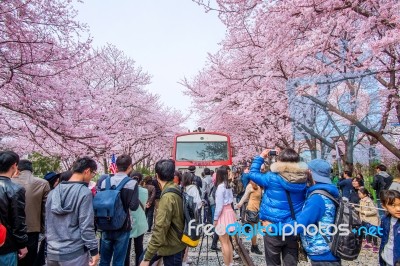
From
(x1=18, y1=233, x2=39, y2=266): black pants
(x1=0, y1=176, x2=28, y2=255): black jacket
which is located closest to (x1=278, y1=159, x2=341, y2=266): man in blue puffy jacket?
(x1=0, y1=176, x2=28, y2=255): black jacket

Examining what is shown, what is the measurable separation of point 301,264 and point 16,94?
5974 mm

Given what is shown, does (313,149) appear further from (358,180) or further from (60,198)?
(60,198)

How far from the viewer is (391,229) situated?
10.3 feet


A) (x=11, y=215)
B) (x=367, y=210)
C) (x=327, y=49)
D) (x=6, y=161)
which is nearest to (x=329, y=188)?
(x=11, y=215)

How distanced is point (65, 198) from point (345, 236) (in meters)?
2.45

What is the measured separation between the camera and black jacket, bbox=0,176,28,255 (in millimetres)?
2670

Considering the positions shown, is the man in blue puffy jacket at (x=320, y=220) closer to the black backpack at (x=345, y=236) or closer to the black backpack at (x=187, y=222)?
the black backpack at (x=345, y=236)

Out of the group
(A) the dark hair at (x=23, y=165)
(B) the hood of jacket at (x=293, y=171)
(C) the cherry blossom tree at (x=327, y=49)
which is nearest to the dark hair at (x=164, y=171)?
(B) the hood of jacket at (x=293, y=171)

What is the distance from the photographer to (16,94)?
593 cm

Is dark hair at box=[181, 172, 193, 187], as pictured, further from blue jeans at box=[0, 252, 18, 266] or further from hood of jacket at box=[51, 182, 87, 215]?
blue jeans at box=[0, 252, 18, 266]

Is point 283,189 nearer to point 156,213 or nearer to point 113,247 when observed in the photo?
point 156,213

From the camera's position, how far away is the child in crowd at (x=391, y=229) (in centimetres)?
304

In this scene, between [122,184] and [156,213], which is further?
[122,184]

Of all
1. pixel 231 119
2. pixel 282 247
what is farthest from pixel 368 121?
pixel 231 119
